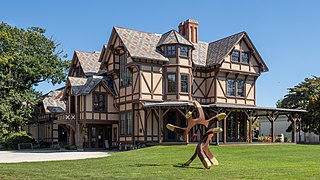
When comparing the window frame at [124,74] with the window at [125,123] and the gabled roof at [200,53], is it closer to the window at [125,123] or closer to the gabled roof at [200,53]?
the window at [125,123]

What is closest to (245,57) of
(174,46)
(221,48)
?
(221,48)

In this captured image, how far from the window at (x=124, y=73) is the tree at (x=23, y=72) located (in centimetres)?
1197

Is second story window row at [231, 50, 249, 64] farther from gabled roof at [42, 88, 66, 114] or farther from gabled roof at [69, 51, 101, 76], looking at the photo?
gabled roof at [42, 88, 66, 114]

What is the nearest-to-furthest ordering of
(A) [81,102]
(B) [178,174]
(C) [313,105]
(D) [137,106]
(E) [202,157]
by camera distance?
(B) [178,174] → (E) [202,157] → (D) [137,106] → (A) [81,102] → (C) [313,105]

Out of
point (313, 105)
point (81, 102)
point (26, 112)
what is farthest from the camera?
point (26, 112)

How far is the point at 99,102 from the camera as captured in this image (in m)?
37.3

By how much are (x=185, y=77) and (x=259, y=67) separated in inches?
312

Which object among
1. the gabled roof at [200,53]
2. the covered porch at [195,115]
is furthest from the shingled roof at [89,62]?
the covered porch at [195,115]

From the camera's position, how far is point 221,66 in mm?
36688

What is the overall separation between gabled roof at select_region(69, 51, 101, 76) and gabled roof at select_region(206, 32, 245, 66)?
1174 cm

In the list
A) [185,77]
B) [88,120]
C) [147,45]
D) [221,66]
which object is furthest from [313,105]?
[88,120]

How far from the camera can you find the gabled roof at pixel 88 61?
43.2m

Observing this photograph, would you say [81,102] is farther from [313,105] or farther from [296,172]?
[296,172]

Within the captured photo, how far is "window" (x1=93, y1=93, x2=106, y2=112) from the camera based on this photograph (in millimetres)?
37000
